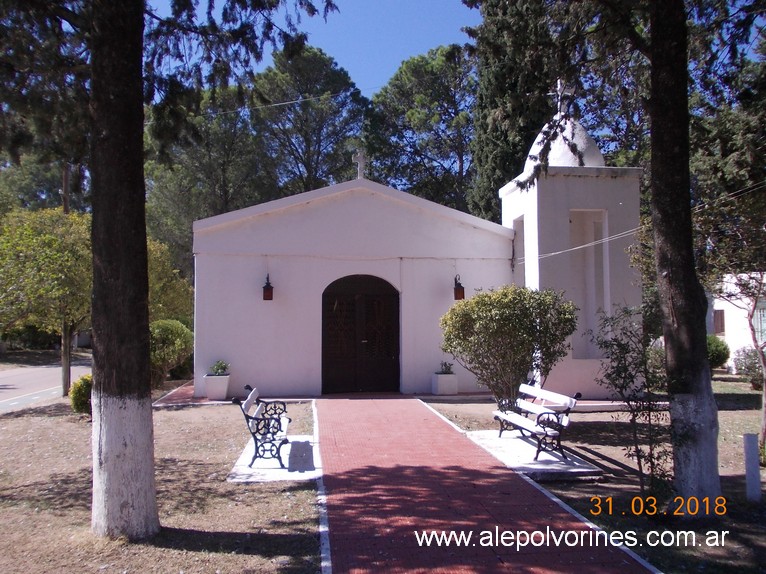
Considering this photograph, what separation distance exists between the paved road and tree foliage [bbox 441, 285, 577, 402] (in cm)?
1202

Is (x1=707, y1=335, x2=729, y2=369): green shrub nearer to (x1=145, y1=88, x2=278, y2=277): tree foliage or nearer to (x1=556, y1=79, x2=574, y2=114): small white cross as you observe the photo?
(x1=556, y1=79, x2=574, y2=114): small white cross

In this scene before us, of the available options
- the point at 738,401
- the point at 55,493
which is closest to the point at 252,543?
the point at 55,493

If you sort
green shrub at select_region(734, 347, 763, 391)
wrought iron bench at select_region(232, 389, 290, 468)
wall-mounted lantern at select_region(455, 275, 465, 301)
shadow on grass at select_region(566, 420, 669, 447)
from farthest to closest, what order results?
green shrub at select_region(734, 347, 763, 391) < wall-mounted lantern at select_region(455, 275, 465, 301) < shadow on grass at select_region(566, 420, 669, 447) < wrought iron bench at select_region(232, 389, 290, 468)

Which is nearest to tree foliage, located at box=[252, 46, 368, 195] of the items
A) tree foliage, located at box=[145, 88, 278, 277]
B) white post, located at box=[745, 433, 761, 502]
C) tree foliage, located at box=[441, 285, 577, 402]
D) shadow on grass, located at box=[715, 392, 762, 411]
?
tree foliage, located at box=[145, 88, 278, 277]

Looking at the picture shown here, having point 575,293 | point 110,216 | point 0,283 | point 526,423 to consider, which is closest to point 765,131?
point 575,293

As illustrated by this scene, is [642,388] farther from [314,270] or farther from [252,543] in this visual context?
[314,270]

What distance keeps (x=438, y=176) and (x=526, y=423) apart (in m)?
23.3

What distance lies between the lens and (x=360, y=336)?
15.2 meters

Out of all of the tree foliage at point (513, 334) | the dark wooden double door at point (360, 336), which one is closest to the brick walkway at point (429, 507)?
the tree foliage at point (513, 334)

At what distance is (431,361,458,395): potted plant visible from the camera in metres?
14.6

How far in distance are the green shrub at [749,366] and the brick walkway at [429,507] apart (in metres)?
11.6

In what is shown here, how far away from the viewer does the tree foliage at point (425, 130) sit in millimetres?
29844

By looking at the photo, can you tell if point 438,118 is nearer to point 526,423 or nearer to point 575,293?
point 575,293

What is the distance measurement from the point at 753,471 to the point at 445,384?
8364 millimetres
